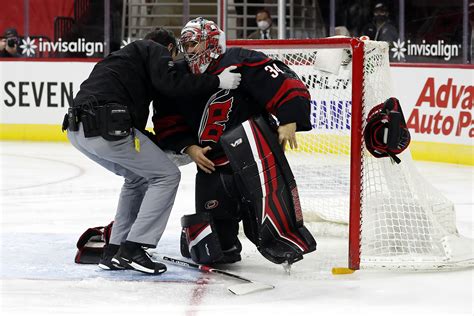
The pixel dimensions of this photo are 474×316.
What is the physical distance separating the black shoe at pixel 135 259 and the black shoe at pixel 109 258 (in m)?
0.07

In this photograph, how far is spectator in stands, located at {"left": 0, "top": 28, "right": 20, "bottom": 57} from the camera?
39.5 ft

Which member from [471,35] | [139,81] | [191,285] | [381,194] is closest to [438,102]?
[471,35]

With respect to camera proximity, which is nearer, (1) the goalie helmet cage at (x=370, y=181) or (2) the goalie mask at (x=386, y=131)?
(2) the goalie mask at (x=386, y=131)

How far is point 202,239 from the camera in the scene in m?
4.93

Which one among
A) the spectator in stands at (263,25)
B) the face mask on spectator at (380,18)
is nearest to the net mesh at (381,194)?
the face mask on spectator at (380,18)

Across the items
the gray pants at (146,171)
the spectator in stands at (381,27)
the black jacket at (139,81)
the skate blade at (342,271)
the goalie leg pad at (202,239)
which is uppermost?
the spectator in stands at (381,27)

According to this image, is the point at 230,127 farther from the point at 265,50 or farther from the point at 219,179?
the point at 265,50

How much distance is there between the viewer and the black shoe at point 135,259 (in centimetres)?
480

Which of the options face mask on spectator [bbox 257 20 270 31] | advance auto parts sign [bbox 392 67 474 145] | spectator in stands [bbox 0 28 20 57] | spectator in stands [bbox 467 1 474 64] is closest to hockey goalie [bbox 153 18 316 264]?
advance auto parts sign [bbox 392 67 474 145]

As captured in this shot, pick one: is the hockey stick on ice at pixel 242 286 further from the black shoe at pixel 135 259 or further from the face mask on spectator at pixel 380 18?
the face mask on spectator at pixel 380 18

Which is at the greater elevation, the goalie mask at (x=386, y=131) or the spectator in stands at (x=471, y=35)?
the spectator in stands at (x=471, y=35)

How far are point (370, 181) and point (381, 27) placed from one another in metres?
6.66

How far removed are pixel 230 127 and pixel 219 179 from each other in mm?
255

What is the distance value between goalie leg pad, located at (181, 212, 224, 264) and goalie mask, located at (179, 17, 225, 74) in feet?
2.16
